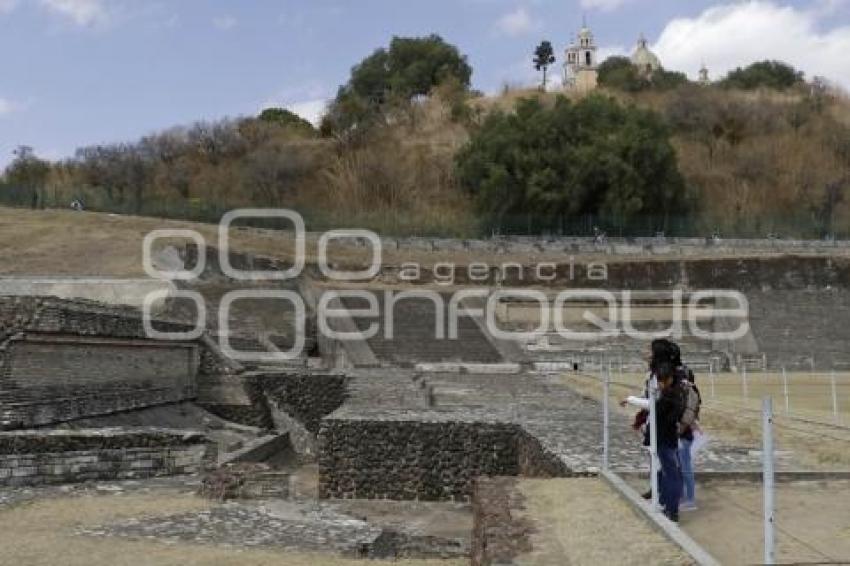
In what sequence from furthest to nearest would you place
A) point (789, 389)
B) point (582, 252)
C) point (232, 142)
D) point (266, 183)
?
point (232, 142), point (266, 183), point (582, 252), point (789, 389)

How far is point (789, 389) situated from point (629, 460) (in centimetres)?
1394

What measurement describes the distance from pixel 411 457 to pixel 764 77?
78058mm

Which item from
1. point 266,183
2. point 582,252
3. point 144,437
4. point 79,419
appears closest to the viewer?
point 144,437

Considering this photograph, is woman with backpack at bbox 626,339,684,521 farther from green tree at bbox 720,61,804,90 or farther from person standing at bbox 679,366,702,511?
green tree at bbox 720,61,804,90

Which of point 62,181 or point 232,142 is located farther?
point 232,142

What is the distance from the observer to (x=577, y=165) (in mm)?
48906

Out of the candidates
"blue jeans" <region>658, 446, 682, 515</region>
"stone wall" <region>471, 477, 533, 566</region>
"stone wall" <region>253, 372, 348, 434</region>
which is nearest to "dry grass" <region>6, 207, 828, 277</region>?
"stone wall" <region>253, 372, 348, 434</region>

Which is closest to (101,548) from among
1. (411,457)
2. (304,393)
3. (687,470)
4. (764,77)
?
(687,470)

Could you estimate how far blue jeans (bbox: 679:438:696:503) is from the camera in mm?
7301

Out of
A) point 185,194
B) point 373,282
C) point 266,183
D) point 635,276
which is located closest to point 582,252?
point 635,276

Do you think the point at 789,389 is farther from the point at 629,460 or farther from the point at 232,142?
the point at 232,142

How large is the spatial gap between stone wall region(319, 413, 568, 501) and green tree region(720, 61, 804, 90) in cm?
7450

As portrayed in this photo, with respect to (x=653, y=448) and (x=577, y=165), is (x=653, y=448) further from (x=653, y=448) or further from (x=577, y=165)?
(x=577, y=165)

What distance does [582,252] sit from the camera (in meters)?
47.9
